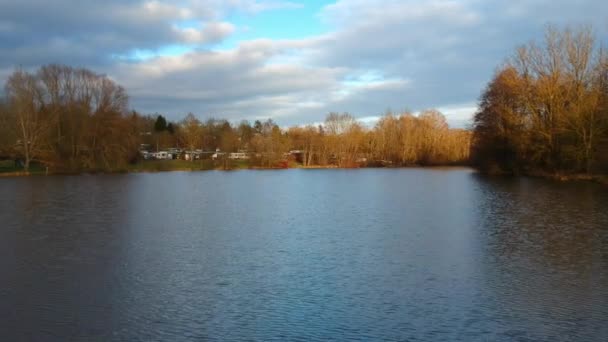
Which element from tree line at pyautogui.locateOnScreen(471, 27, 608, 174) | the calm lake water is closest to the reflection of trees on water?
the calm lake water

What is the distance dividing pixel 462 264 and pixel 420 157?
87115 mm

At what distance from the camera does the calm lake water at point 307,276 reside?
843 cm

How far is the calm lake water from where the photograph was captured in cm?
843

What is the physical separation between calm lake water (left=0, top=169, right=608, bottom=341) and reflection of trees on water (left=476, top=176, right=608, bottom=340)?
0.15ft

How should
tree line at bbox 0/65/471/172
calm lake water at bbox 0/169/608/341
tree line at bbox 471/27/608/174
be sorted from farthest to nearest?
tree line at bbox 0/65/471/172 < tree line at bbox 471/27/608/174 < calm lake water at bbox 0/169/608/341

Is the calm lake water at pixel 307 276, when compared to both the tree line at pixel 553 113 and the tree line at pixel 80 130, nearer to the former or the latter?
the tree line at pixel 553 113

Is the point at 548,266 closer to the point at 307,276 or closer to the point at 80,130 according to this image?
the point at 307,276

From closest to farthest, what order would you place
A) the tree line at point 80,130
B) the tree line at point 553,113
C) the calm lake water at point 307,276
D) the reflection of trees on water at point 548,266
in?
the calm lake water at point 307,276 → the reflection of trees on water at point 548,266 → the tree line at point 553,113 → the tree line at point 80,130

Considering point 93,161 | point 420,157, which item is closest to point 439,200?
point 93,161

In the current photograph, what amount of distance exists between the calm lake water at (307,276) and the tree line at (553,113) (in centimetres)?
2175

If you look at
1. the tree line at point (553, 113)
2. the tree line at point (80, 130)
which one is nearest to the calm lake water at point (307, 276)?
the tree line at point (553, 113)

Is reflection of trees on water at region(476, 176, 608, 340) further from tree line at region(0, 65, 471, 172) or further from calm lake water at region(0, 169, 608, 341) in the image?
tree line at region(0, 65, 471, 172)

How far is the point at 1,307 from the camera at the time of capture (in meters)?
9.59

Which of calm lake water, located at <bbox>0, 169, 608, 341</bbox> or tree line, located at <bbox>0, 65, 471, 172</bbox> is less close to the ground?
tree line, located at <bbox>0, 65, 471, 172</bbox>
